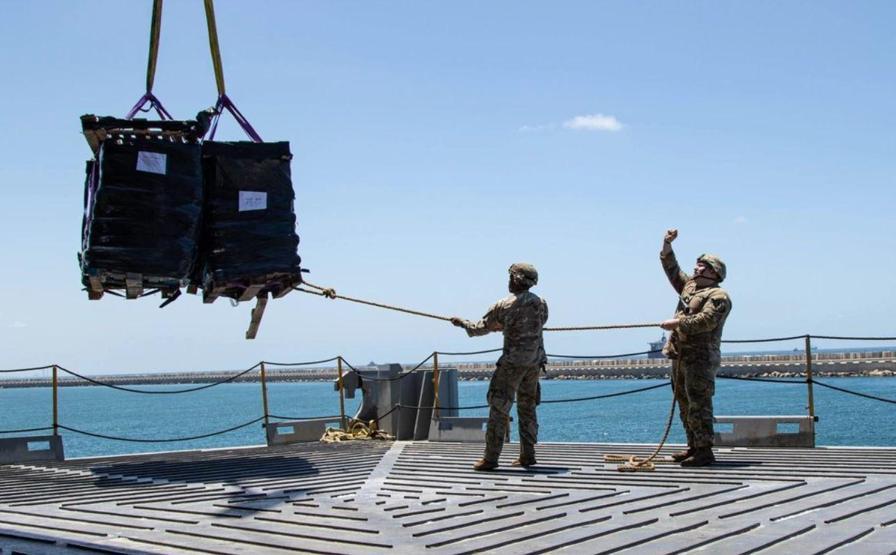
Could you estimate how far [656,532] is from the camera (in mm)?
5789

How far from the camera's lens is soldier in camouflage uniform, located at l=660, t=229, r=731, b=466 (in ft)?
28.9

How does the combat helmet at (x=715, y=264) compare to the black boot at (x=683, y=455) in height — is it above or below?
above

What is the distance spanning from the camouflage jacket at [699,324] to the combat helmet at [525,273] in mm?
1307

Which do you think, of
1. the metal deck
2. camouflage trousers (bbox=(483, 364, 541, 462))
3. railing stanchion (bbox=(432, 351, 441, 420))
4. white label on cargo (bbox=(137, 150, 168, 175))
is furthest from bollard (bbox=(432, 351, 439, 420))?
white label on cargo (bbox=(137, 150, 168, 175))

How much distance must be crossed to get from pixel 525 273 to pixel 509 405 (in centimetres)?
118

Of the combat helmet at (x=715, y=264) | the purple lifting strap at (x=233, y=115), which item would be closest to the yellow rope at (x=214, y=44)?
the purple lifting strap at (x=233, y=115)

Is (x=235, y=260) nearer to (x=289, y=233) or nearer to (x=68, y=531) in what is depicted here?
(x=289, y=233)

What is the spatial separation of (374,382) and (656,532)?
319 inches

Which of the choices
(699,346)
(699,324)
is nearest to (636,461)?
(699,346)

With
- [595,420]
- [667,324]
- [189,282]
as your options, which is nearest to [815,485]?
[667,324]

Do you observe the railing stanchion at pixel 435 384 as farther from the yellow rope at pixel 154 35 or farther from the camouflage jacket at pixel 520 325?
the yellow rope at pixel 154 35

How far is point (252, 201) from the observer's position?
8.91 metres

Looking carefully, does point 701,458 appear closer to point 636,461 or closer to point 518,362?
point 636,461

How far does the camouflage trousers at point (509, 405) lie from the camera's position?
9141 mm
